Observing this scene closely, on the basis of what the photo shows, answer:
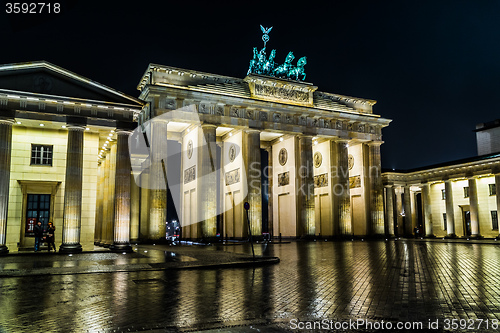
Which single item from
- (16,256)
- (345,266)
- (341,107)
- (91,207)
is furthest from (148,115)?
(345,266)

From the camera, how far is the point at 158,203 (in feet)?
114

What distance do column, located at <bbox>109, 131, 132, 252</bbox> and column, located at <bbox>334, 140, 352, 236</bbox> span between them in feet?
90.9

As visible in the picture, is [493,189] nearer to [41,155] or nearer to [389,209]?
[389,209]

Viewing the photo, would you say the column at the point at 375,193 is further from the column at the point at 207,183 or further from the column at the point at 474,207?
the column at the point at 207,183

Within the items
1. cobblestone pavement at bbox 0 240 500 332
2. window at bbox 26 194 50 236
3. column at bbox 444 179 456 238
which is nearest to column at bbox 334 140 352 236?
column at bbox 444 179 456 238

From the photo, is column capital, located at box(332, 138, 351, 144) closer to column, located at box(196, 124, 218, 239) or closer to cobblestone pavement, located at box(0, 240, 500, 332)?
column, located at box(196, 124, 218, 239)

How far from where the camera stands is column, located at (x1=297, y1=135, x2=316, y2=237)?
139ft

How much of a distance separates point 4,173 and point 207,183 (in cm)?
1826

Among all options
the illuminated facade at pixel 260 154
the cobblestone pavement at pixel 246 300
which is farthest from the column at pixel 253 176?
the cobblestone pavement at pixel 246 300

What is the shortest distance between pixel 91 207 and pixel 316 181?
29.7 m

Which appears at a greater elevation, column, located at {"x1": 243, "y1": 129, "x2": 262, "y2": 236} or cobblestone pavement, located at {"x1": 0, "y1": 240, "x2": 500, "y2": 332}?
column, located at {"x1": 243, "y1": 129, "x2": 262, "y2": 236}

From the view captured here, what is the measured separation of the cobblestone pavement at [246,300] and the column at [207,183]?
23007mm

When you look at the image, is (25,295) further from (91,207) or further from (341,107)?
(341,107)

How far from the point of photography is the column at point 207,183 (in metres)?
36.7
